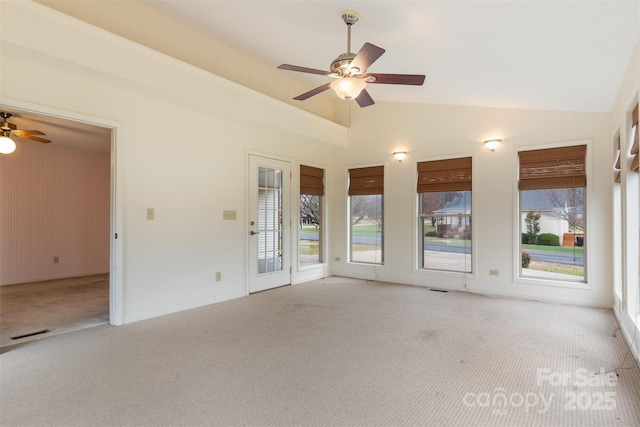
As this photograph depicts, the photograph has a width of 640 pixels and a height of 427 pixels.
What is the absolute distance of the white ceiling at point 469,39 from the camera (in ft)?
7.62

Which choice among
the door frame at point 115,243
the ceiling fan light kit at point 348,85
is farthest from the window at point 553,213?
the door frame at point 115,243

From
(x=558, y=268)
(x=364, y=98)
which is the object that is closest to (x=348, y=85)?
(x=364, y=98)

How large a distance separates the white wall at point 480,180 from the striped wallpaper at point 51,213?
15.1ft

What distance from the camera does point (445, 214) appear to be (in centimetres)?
520

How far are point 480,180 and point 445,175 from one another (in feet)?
1.68

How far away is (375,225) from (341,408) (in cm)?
415

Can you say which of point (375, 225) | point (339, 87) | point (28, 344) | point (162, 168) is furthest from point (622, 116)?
point (28, 344)

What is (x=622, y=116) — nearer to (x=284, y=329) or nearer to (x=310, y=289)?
(x=284, y=329)

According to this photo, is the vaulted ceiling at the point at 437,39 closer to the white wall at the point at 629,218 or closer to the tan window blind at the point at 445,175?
the white wall at the point at 629,218

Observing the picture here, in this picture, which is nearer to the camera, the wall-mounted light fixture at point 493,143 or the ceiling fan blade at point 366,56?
the ceiling fan blade at point 366,56

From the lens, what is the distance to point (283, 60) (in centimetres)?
447

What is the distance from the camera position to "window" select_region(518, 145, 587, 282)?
424cm

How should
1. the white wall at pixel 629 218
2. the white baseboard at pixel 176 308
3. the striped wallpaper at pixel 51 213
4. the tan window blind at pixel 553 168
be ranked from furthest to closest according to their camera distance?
the striped wallpaper at pixel 51 213 < the tan window blind at pixel 553 168 < the white baseboard at pixel 176 308 < the white wall at pixel 629 218

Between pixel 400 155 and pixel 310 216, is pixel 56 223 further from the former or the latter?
pixel 400 155
